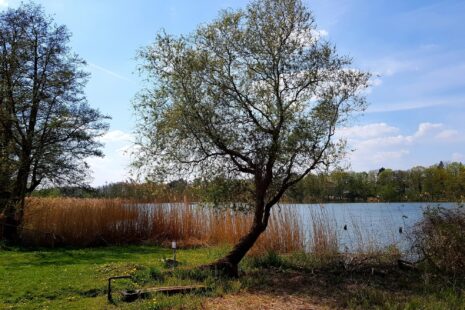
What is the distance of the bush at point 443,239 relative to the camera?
7715 millimetres

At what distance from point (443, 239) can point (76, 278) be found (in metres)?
6.37

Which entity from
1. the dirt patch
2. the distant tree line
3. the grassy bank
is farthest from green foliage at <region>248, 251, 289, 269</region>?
the dirt patch

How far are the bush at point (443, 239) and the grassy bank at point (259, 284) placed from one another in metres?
0.40

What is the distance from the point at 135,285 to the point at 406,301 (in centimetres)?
393

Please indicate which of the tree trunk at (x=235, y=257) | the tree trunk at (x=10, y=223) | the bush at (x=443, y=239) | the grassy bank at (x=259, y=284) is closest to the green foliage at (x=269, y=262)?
the grassy bank at (x=259, y=284)

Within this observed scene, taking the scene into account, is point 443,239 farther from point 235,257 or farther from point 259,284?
point 235,257

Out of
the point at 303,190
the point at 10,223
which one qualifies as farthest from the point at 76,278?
the point at 10,223

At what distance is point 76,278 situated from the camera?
7504mm

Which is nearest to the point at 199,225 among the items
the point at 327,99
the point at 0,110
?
the point at 0,110

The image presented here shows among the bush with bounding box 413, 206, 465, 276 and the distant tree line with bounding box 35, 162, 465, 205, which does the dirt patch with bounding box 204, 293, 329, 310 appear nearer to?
the distant tree line with bounding box 35, 162, 465, 205

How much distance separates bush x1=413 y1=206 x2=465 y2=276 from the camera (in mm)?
7715

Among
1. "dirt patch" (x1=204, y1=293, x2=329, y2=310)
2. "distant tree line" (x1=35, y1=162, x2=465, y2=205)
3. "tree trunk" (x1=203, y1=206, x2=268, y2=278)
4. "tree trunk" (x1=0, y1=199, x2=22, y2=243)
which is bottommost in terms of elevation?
"dirt patch" (x1=204, y1=293, x2=329, y2=310)

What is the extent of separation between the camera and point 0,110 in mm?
12680

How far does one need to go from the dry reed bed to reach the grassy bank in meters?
3.01
